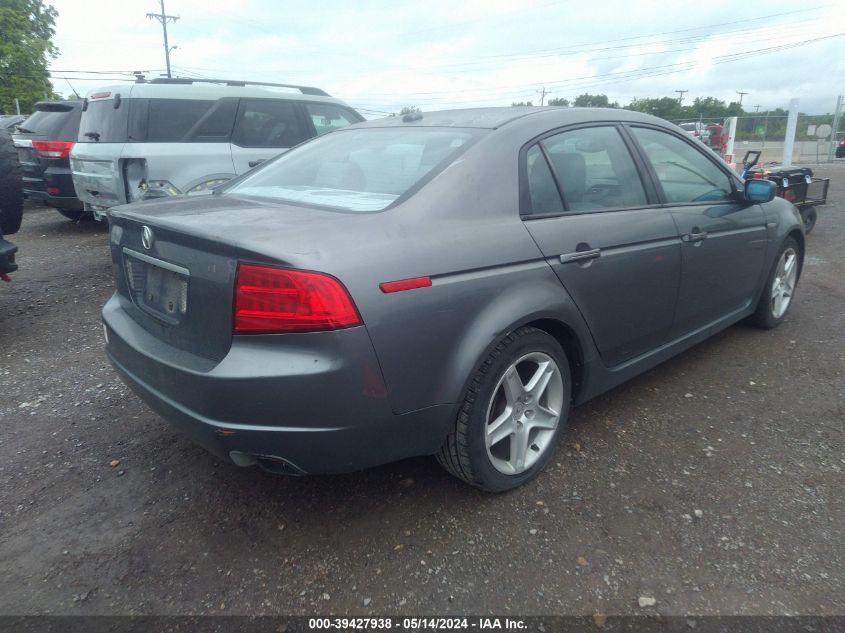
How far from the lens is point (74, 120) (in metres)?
8.41

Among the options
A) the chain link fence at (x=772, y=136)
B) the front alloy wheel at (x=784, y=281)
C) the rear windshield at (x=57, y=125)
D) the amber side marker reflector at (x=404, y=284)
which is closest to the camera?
the amber side marker reflector at (x=404, y=284)

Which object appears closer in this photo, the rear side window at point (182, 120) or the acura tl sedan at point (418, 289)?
the acura tl sedan at point (418, 289)

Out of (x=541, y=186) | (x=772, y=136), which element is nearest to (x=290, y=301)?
(x=541, y=186)

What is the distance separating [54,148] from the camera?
8.15m

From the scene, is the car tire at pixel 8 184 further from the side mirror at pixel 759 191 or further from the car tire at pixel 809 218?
the car tire at pixel 809 218

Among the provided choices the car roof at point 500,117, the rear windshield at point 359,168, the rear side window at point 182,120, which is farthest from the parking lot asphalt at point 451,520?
the rear side window at point 182,120

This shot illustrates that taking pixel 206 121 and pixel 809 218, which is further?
pixel 809 218

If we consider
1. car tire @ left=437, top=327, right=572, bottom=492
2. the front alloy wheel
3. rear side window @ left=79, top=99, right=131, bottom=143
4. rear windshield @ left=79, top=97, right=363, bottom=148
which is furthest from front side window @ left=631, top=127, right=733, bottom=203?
rear side window @ left=79, top=99, right=131, bottom=143

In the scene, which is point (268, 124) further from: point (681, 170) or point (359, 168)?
point (681, 170)

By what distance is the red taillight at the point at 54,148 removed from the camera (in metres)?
8.15

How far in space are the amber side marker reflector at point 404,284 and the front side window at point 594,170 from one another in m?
0.96

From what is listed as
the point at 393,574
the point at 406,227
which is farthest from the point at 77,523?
the point at 406,227

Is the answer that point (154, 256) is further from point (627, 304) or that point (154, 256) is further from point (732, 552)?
point (732, 552)

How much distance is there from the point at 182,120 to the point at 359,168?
4308 mm
